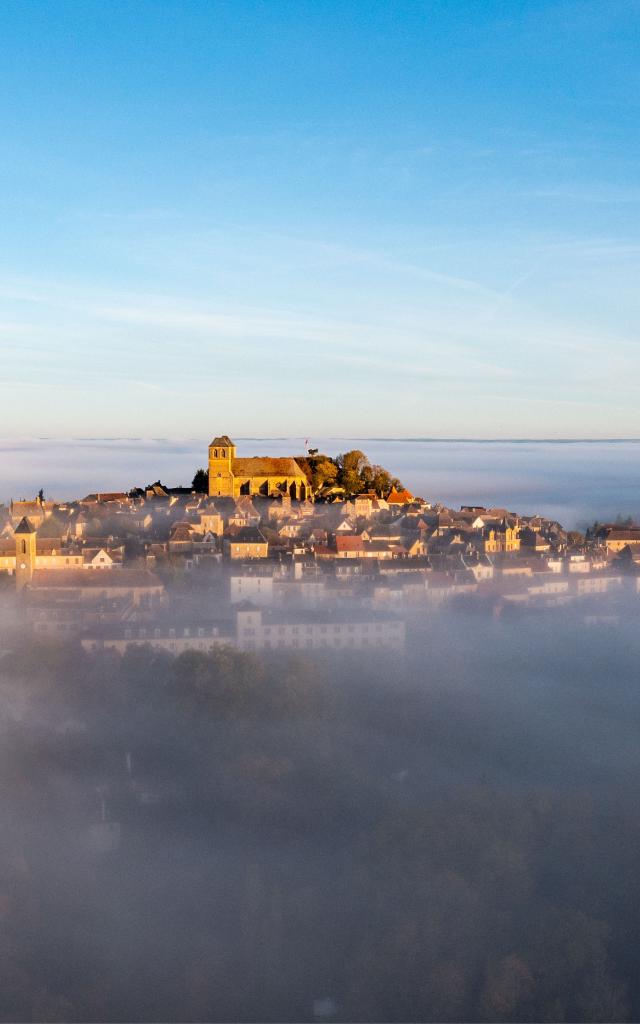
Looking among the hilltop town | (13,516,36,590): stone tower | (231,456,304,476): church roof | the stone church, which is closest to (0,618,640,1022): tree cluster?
the hilltop town

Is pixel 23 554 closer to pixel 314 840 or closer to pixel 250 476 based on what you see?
pixel 314 840

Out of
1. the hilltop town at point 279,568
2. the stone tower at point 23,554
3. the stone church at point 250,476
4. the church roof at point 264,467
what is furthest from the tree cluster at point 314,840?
the church roof at point 264,467

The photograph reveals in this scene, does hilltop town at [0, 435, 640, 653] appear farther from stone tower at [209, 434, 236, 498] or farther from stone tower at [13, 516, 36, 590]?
stone tower at [209, 434, 236, 498]

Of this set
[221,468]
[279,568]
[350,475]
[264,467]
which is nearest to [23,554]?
[279,568]

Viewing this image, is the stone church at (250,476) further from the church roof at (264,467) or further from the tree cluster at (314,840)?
the tree cluster at (314,840)

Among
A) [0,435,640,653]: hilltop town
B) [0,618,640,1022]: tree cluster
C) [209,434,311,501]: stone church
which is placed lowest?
[0,618,640,1022]: tree cluster

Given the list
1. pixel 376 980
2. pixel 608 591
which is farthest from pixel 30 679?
pixel 608 591

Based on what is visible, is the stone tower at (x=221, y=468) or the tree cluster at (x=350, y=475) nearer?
the stone tower at (x=221, y=468)
